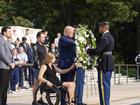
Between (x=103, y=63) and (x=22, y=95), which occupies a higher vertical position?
(x=103, y=63)

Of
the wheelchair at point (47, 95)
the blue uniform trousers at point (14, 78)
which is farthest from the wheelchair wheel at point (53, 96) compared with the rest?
the blue uniform trousers at point (14, 78)

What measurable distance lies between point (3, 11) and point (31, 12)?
81.5 inches

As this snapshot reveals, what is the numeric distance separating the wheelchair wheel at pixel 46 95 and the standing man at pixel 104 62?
1.05 meters

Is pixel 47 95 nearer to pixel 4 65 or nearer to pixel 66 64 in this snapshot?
pixel 66 64

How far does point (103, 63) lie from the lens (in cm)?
1263

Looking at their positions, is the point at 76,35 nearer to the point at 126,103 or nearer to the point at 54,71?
the point at 54,71

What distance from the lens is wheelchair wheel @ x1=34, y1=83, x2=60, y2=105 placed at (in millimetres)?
12963

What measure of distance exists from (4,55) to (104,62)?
8.07ft

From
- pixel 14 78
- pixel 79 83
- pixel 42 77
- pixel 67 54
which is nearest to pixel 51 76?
pixel 42 77

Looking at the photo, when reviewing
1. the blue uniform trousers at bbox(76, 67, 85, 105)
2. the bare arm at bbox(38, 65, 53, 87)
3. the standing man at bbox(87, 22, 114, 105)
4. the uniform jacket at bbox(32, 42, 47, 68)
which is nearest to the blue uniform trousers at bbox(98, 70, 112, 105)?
the standing man at bbox(87, 22, 114, 105)

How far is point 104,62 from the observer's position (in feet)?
41.5

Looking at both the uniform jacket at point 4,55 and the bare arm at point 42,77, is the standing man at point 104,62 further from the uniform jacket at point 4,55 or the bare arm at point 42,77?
the uniform jacket at point 4,55

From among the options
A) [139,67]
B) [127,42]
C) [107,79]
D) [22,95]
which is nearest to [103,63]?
[107,79]

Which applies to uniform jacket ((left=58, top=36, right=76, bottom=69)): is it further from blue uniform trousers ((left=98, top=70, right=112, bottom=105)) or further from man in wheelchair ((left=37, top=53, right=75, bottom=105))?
blue uniform trousers ((left=98, top=70, right=112, bottom=105))
